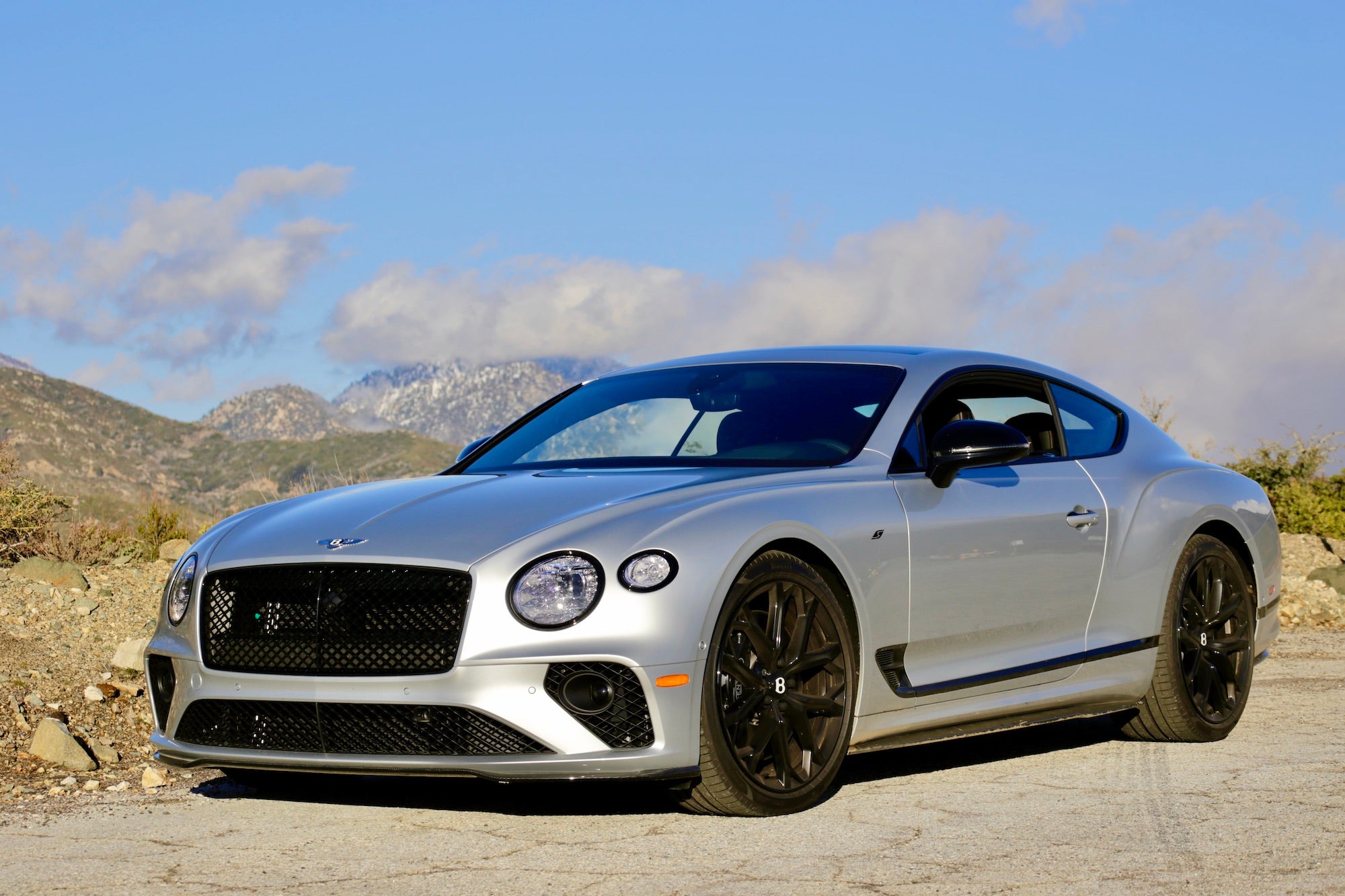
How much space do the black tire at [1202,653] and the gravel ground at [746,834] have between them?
1.17ft

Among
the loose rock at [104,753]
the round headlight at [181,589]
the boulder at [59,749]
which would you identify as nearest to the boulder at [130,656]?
the loose rock at [104,753]

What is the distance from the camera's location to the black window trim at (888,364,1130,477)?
230 inches

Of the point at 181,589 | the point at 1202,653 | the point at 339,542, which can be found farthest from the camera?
the point at 1202,653

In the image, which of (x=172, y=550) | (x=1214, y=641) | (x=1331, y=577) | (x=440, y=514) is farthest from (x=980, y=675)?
(x=1331, y=577)

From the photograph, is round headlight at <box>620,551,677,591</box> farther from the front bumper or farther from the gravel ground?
the gravel ground

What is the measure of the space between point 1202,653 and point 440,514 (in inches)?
144

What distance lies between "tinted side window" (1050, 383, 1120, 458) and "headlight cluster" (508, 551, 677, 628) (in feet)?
8.95

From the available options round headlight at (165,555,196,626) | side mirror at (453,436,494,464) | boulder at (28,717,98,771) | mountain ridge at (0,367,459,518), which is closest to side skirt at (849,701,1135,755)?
side mirror at (453,436,494,464)

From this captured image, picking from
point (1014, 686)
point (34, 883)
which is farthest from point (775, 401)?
point (34, 883)

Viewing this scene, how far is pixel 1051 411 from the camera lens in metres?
6.79

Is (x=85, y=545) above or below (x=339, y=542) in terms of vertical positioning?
above

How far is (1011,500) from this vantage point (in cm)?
601

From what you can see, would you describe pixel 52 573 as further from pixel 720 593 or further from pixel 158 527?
pixel 720 593

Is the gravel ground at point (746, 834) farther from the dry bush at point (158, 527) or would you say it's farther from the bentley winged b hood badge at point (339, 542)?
the dry bush at point (158, 527)
